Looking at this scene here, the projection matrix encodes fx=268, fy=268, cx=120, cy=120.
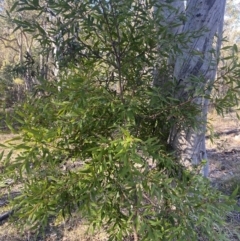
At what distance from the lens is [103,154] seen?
1106 mm

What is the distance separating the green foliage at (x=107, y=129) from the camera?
108cm

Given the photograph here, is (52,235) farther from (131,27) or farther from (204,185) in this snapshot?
(131,27)

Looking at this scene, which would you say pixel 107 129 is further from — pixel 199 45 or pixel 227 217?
pixel 227 217

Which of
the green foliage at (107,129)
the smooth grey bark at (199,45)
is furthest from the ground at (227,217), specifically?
the green foliage at (107,129)

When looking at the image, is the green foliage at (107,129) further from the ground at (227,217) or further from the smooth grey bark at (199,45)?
the ground at (227,217)

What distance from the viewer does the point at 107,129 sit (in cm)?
126

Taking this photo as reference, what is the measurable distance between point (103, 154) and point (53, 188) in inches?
12.3

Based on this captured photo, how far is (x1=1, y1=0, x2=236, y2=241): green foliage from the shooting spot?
1.08m

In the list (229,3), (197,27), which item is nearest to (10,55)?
(229,3)

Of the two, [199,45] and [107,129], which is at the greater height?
[199,45]

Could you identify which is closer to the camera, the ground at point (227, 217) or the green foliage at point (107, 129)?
the green foliage at point (107, 129)

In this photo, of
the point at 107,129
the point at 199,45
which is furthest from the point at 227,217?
the point at 107,129

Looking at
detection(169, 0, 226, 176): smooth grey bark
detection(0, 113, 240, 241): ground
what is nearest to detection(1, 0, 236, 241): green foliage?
detection(169, 0, 226, 176): smooth grey bark

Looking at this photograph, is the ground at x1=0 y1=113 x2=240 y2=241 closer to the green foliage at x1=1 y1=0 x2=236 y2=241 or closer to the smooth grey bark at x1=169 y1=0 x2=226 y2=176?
the smooth grey bark at x1=169 y1=0 x2=226 y2=176
